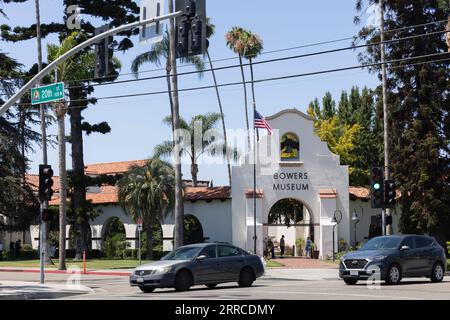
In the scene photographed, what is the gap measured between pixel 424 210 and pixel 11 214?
29.4m

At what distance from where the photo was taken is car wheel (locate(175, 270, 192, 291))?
22906 millimetres

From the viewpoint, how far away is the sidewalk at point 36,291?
921 inches

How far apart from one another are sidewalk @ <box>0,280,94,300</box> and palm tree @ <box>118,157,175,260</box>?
23435 mm

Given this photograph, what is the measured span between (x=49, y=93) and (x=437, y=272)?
1423 centimetres

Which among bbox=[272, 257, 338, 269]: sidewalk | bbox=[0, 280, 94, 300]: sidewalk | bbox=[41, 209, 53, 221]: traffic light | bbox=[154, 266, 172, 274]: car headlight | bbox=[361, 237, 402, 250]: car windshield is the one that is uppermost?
bbox=[41, 209, 53, 221]: traffic light

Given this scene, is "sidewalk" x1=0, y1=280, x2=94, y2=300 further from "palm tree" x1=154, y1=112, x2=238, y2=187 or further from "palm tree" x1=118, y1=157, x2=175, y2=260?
"palm tree" x1=154, y1=112, x2=238, y2=187

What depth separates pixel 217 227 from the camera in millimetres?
53312

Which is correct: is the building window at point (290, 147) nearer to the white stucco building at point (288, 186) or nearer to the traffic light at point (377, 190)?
the white stucco building at point (288, 186)

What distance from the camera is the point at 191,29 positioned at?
63.5 feet

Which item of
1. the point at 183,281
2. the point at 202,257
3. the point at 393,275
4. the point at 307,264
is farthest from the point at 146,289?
the point at 307,264

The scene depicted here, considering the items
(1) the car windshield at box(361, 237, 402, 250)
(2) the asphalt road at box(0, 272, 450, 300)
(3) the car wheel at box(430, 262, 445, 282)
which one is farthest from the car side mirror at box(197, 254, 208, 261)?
(3) the car wheel at box(430, 262, 445, 282)

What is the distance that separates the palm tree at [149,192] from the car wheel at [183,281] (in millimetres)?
28446
